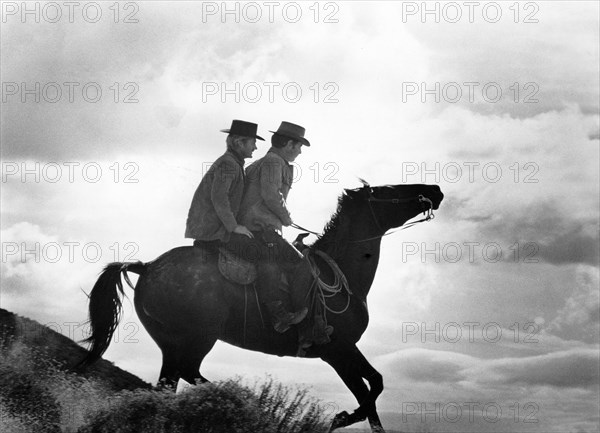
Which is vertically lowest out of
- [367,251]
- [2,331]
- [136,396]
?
[136,396]

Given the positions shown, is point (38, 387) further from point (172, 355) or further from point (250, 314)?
point (250, 314)

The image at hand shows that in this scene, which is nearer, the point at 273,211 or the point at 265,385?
the point at 265,385

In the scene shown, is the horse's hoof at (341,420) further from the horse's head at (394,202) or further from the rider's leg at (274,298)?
the horse's head at (394,202)

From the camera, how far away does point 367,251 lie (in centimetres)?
1650

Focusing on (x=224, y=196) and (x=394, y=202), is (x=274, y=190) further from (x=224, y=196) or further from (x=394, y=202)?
(x=394, y=202)

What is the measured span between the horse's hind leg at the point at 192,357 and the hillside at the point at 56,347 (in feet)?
6.43

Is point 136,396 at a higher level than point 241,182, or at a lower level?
lower

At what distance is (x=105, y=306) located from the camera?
15.9 meters

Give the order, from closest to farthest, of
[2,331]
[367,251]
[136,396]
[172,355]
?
1. [136,396]
2. [172,355]
3. [367,251]
4. [2,331]

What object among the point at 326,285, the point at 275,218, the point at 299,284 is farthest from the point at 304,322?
the point at 275,218

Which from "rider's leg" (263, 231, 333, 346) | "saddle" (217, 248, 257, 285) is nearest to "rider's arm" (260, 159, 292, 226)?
"rider's leg" (263, 231, 333, 346)

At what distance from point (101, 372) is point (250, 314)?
10.6 ft

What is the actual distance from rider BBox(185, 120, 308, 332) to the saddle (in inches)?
2.9

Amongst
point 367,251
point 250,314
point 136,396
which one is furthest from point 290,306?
point 136,396
